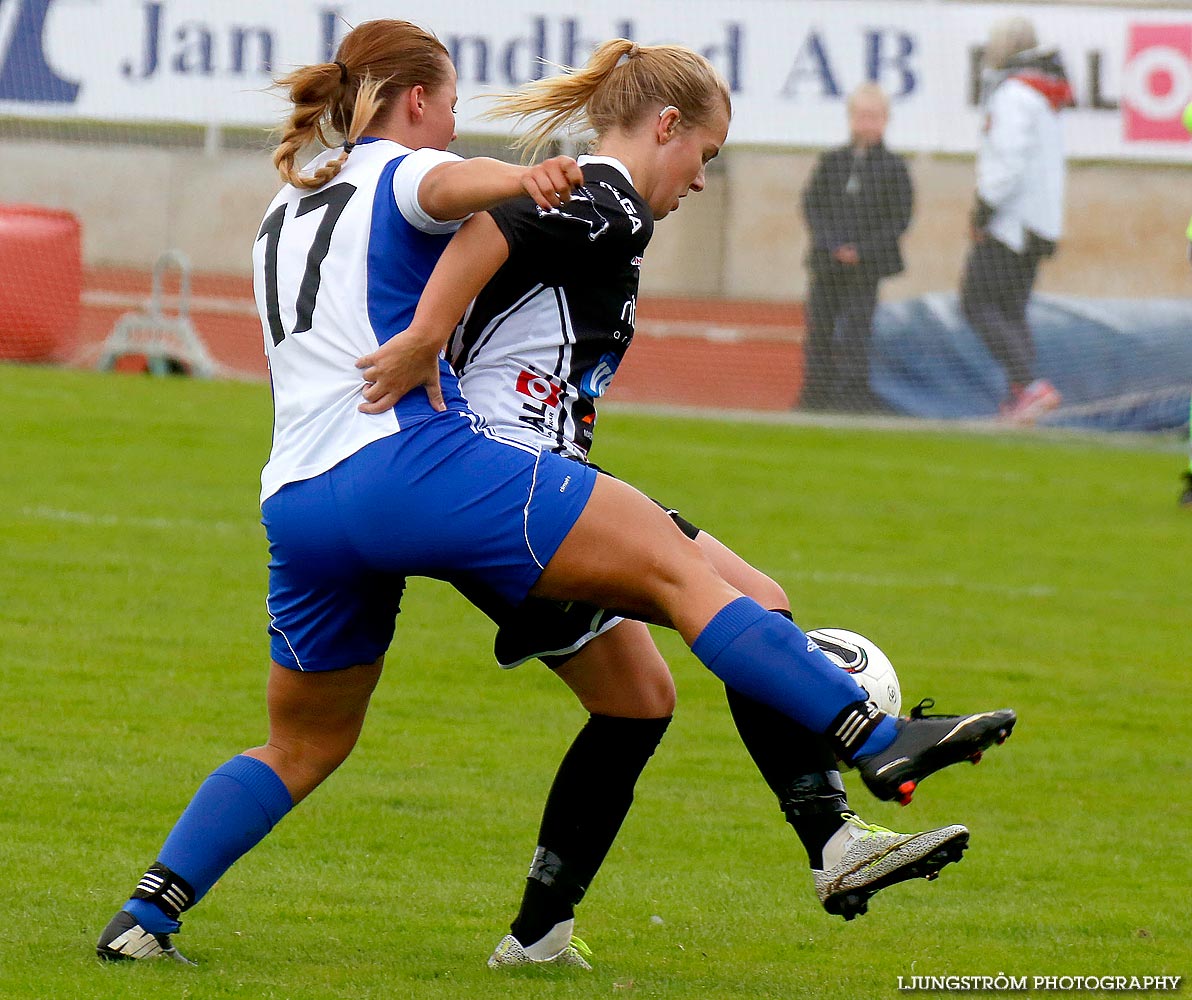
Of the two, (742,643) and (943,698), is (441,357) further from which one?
(943,698)

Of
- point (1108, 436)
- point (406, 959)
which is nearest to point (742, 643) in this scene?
point (406, 959)

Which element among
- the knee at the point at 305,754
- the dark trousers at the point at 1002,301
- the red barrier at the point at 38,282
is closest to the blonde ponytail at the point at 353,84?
the knee at the point at 305,754

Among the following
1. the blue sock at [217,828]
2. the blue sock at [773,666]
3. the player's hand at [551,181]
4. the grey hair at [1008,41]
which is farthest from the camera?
the grey hair at [1008,41]

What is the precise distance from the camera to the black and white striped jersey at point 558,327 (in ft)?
12.1

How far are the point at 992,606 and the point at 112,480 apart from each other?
16.7ft

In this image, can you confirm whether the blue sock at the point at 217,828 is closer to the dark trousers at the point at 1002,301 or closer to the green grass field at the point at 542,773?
the green grass field at the point at 542,773

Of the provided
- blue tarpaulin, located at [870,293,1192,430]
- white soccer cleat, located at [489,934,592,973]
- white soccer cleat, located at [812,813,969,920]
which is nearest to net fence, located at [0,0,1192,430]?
blue tarpaulin, located at [870,293,1192,430]

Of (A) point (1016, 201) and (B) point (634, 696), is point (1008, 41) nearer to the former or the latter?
(A) point (1016, 201)

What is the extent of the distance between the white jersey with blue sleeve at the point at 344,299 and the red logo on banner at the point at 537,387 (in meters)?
0.17

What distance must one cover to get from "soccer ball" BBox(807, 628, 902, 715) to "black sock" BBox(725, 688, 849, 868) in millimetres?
344

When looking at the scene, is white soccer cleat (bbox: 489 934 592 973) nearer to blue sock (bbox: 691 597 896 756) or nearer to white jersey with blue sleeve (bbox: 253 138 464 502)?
blue sock (bbox: 691 597 896 756)

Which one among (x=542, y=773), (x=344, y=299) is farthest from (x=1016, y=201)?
(x=344, y=299)

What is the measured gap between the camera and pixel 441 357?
147 inches

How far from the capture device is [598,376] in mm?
3887
